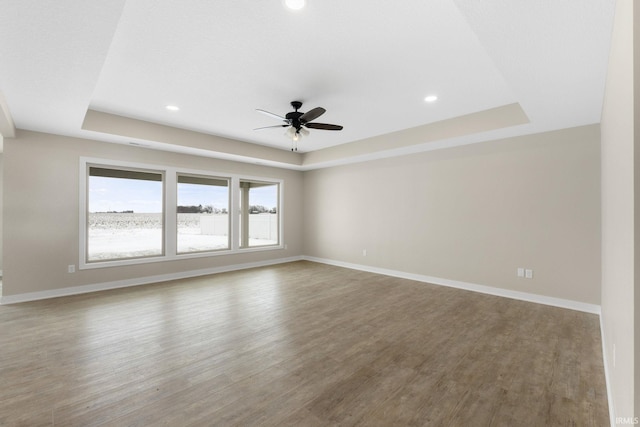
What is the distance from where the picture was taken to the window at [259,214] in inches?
276

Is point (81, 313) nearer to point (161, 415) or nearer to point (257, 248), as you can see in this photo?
point (161, 415)

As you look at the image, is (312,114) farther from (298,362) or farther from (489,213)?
(489,213)

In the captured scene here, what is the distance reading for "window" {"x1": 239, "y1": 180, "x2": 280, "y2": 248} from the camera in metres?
7.01

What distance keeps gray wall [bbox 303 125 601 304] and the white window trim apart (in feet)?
6.86

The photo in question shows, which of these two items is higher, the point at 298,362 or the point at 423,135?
the point at 423,135

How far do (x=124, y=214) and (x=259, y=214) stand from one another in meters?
2.92

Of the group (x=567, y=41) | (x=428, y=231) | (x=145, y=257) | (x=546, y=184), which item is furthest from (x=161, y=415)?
(x=546, y=184)

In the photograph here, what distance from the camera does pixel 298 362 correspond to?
2484 millimetres

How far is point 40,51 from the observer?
214 centimetres

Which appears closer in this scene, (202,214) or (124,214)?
(124,214)

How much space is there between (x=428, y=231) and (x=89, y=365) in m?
5.07

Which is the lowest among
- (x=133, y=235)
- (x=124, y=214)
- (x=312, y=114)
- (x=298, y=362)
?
(x=298, y=362)

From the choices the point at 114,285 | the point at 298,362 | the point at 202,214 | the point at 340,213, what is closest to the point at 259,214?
the point at 202,214

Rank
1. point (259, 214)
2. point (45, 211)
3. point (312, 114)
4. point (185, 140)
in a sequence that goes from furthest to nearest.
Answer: point (259, 214), point (185, 140), point (45, 211), point (312, 114)
